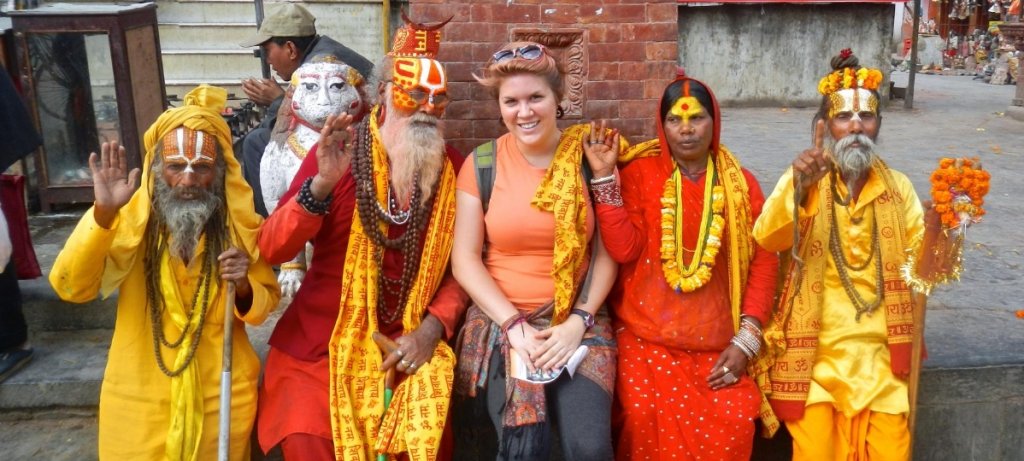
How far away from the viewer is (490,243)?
12.9ft

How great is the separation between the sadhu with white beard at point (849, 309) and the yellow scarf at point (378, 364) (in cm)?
128

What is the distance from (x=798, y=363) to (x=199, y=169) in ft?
8.17

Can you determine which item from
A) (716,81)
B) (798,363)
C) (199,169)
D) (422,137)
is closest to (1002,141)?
(716,81)

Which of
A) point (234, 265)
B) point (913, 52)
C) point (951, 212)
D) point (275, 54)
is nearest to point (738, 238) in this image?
point (951, 212)

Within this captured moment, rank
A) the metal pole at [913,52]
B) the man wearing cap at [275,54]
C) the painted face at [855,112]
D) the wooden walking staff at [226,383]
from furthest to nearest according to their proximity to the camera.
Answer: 1. the metal pole at [913,52]
2. the man wearing cap at [275,54]
3. the painted face at [855,112]
4. the wooden walking staff at [226,383]

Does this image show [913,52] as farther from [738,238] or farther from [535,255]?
[535,255]

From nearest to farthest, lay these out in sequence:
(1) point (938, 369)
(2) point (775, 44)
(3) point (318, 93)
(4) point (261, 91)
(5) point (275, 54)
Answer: (1) point (938, 369), (3) point (318, 93), (4) point (261, 91), (5) point (275, 54), (2) point (775, 44)

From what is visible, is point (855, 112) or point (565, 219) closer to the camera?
point (565, 219)

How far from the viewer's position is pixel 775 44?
14.4 m

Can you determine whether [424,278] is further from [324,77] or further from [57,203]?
[57,203]

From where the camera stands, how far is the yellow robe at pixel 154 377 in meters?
3.72

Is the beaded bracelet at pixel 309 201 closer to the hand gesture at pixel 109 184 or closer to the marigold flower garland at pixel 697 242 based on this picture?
the hand gesture at pixel 109 184

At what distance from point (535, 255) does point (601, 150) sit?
1.64 ft

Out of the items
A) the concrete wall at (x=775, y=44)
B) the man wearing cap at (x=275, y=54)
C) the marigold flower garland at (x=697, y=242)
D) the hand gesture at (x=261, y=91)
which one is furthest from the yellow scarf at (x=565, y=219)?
the concrete wall at (x=775, y=44)
